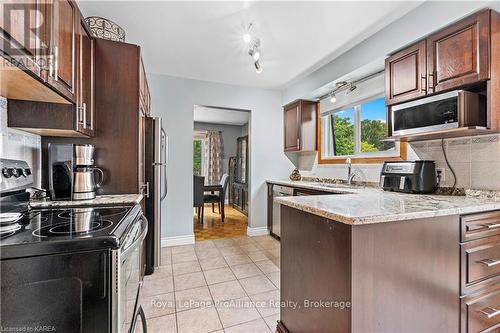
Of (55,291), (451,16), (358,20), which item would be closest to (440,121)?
(451,16)

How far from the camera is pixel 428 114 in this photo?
74.6 inches

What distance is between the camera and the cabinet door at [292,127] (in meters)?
3.80

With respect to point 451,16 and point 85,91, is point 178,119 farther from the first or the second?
point 451,16

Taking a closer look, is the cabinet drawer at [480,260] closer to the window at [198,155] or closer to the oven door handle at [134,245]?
the oven door handle at [134,245]

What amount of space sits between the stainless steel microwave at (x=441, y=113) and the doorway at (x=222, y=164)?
10.8 ft

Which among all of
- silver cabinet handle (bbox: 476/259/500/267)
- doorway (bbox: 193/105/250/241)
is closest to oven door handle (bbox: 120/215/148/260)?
silver cabinet handle (bbox: 476/259/500/267)

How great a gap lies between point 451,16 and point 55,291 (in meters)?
2.85

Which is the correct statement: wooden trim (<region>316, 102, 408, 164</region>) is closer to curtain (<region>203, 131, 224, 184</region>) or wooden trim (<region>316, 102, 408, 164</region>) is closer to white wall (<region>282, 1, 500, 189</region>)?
white wall (<region>282, 1, 500, 189</region>)

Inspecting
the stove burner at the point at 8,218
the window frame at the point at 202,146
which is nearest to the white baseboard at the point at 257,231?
the stove burner at the point at 8,218

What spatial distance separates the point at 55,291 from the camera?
33.8 inches

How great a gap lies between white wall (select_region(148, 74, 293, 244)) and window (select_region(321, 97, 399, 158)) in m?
0.83

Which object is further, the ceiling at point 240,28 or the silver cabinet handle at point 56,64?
the ceiling at point 240,28

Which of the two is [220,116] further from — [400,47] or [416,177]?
[416,177]

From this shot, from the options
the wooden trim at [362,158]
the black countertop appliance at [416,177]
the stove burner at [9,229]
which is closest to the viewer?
the stove burner at [9,229]
